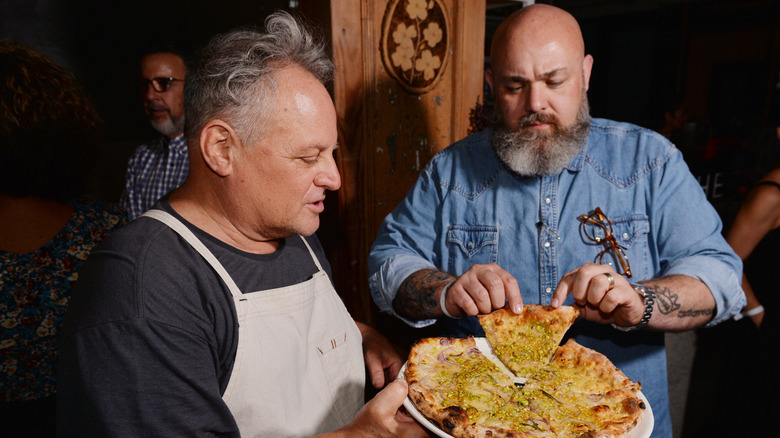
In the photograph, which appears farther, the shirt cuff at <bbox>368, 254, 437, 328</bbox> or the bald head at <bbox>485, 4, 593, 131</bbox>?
the shirt cuff at <bbox>368, 254, 437, 328</bbox>

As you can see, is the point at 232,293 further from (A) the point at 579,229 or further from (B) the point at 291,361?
(A) the point at 579,229

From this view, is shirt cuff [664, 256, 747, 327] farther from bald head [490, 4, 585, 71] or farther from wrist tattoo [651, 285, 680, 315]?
bald head [490, 4, 585, 71]

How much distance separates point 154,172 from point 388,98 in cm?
209

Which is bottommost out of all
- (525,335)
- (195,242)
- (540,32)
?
(525,335)

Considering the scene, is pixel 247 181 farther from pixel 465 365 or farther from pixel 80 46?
pixel 80 46

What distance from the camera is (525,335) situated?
68.9 inches

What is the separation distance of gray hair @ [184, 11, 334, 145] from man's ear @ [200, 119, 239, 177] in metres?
0.02

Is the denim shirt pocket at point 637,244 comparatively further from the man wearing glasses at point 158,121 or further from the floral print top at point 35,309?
the man wearing glasses at point 158,121

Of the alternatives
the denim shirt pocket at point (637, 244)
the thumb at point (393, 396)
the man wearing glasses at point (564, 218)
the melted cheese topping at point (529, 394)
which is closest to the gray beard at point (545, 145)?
the man wearing glasses at point (564, 218)

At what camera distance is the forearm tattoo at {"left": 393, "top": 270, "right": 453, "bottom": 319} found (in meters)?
1.92

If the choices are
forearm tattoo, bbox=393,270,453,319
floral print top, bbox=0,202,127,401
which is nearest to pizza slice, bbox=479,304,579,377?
forearm tattoo, bbox=393,270,453,319

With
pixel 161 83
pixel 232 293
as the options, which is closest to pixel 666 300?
pixel 232 293

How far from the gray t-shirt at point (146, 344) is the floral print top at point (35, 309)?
88cm

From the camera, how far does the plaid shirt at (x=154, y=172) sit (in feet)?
13.1
